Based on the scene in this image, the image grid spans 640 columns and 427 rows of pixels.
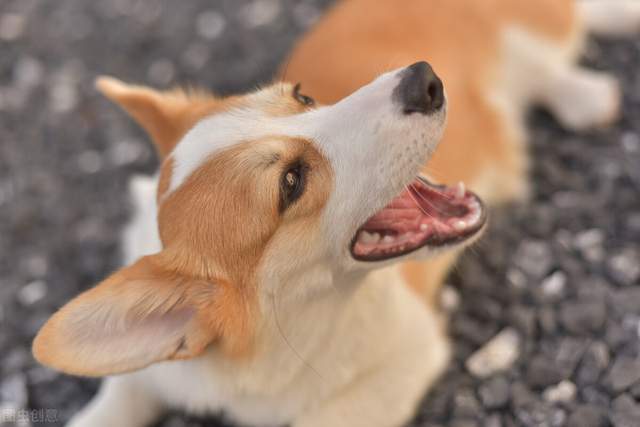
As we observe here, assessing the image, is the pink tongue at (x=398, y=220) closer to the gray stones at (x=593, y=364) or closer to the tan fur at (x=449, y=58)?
the tan fur at (x=449, y=58)

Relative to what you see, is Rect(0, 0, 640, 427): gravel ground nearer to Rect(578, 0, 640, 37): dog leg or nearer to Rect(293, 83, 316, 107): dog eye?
Rect(578, 0, 640, 37): dog leg

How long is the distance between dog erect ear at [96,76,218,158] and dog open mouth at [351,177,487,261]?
0.48 meters

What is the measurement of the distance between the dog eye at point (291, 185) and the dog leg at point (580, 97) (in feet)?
4.48

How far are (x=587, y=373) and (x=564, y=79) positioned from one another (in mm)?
1116

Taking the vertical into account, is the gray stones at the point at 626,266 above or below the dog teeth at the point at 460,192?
below

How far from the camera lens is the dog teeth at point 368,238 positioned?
1.39 metres

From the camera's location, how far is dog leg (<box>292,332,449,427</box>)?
1608 millimetres

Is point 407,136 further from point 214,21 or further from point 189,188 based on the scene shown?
point 214,21

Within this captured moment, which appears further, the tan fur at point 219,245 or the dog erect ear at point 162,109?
the dog erect ear at point 162,109

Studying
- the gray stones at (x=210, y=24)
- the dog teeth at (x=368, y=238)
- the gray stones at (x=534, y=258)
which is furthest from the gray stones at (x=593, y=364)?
the gray stones at (x=210, y=24)

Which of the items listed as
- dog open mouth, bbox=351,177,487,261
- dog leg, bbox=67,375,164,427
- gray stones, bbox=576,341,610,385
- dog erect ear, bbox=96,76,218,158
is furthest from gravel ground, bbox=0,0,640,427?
dog erect ear, bbox=96,76,218,158

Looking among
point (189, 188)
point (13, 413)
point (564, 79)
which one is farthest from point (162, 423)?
point (564, 79)
